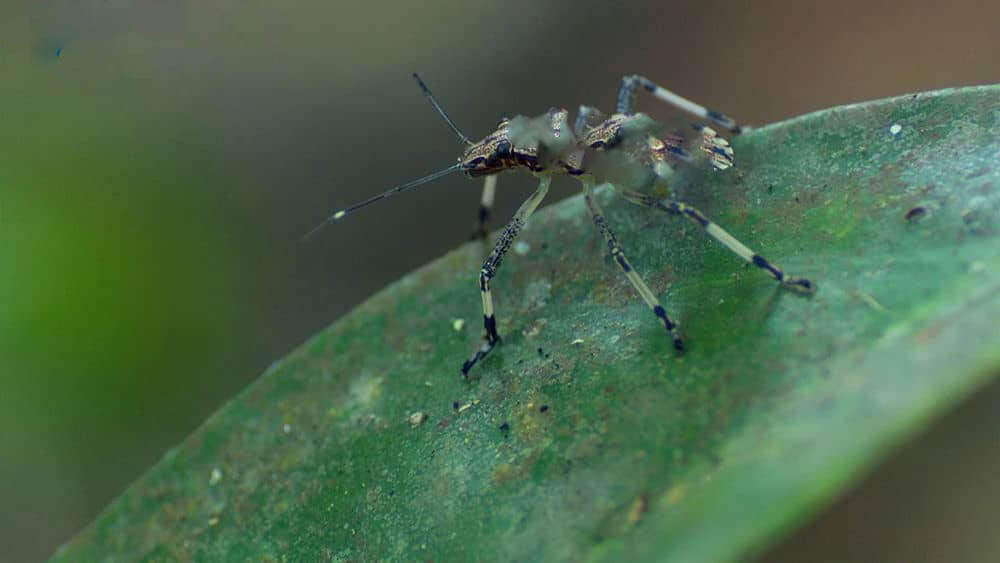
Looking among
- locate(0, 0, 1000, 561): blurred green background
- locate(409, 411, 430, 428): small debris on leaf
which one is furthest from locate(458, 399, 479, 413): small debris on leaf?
locate(0, 0, 1000, 561): blurred green background

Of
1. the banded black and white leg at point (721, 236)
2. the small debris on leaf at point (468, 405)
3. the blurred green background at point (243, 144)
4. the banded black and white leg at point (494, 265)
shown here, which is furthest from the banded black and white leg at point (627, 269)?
the blurred green background at point (243, 144)

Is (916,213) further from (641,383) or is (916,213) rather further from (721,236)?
(641,383)

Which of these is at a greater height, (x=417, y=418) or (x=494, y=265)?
(x=494, y=265)

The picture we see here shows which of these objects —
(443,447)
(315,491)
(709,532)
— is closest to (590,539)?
(709,532)

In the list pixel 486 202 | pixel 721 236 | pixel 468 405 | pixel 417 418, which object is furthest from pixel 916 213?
pixel 486 202

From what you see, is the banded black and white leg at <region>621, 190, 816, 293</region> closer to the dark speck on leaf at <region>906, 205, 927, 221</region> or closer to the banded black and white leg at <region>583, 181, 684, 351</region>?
the banded black and white leg at <region>583, 181, 684, 351</region>

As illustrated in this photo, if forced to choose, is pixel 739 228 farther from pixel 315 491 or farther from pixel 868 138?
pixel 315 491
